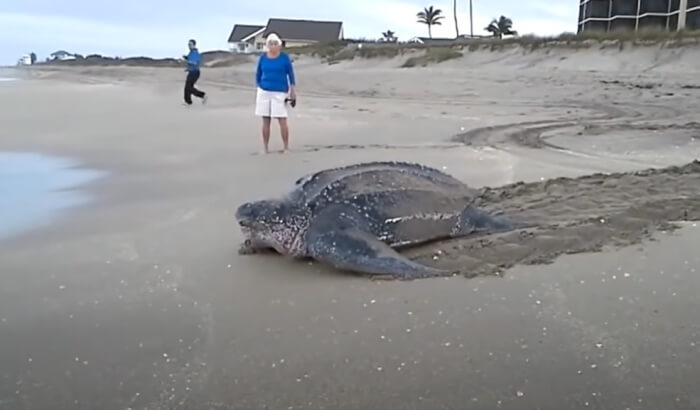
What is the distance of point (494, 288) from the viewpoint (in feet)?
7.84

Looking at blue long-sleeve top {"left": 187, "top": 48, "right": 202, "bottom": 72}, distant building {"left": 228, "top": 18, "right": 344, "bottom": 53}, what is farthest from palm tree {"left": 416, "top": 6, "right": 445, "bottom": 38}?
blue long-sleeve top {"left": 187, "top": 48, "right": 202, "bottom": 72}

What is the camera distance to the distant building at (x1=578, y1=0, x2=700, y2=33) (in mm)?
29016

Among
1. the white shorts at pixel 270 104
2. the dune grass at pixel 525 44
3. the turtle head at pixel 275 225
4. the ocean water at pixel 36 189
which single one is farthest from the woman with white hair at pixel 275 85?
the dune grass at pixel 525 44

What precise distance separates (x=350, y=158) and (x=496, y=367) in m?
3.81

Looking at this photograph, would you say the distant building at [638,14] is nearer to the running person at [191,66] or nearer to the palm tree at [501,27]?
the palm tree at [501,27]

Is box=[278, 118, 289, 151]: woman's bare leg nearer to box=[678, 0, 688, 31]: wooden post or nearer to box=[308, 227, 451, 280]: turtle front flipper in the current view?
box=[308, 227, 451, 280]: turtle front flipper

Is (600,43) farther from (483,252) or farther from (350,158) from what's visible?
(483,252)

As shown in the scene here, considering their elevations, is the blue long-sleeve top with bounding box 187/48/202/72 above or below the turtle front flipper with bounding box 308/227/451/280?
above

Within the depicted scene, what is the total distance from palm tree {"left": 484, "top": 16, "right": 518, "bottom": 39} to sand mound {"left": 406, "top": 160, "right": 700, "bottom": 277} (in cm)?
4868

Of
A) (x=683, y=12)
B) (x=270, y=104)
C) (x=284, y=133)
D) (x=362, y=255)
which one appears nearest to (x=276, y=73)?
(x=270, y=104)

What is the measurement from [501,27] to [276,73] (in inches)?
1899

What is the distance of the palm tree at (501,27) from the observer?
166 feet

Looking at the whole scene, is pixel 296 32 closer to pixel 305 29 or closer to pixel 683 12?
pixel 305 29

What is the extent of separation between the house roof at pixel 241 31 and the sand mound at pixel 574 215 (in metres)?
57.2
